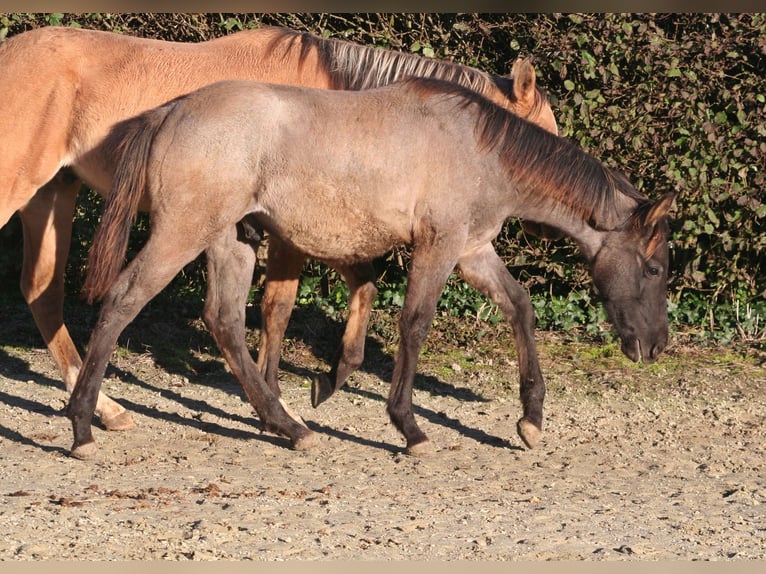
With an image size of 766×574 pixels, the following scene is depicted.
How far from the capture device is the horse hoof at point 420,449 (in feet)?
19.2

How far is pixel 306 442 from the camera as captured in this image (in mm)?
5906

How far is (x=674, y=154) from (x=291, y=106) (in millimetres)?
3379

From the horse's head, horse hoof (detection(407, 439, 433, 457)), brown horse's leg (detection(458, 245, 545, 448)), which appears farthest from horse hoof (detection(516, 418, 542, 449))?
the horse's head

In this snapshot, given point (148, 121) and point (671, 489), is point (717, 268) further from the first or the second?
point (148, 121)

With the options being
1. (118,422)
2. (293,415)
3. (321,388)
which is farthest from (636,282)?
(118,422)

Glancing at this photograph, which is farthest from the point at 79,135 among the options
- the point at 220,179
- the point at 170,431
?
the point at 170,431

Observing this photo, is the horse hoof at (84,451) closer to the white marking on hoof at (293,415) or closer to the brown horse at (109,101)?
the brown horse at (109,101)

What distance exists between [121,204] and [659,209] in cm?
277

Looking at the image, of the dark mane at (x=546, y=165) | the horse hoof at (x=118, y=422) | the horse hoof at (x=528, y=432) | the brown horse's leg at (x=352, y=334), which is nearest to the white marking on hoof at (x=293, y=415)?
the brown horse's leg at (x=352, y=334)

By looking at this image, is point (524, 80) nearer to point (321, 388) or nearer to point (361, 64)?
point (361, 64)

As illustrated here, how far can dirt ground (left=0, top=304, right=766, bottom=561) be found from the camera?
438 centimetres

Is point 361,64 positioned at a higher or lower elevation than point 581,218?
higher

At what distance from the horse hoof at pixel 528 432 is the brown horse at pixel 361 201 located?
1cm

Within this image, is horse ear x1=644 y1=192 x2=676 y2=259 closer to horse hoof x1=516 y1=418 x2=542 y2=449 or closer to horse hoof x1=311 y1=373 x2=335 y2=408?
horse hoof x1=516 y1=418 x2=542 y2=449
